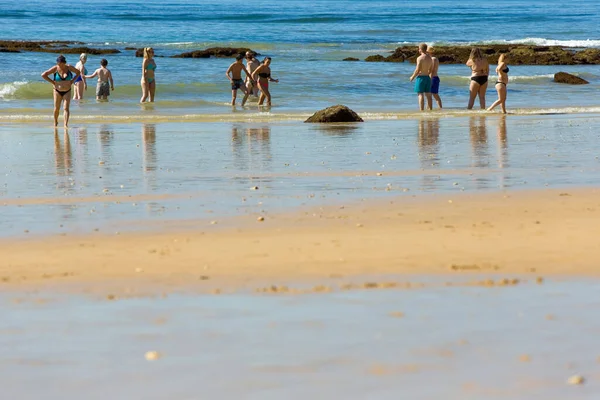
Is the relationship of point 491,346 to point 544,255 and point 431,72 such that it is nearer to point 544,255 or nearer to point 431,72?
point 544,255

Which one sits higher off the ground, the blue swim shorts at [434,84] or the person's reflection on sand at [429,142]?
the blue swim shorts at [434,84]

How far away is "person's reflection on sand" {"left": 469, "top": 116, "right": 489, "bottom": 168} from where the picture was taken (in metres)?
12.4

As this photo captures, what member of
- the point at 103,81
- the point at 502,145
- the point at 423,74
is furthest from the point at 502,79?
the point at 103,81

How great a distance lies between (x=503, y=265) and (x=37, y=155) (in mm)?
8666

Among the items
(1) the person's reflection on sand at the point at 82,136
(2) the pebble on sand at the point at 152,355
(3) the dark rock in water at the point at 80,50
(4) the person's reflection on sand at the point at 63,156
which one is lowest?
(2) the pebble on sand at the point at 152,355

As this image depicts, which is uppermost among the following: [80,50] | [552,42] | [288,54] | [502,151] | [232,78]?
[80,50]

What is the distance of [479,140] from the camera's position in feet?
49.7

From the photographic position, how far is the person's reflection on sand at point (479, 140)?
487 inches

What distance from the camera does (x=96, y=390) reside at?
13.0 ft

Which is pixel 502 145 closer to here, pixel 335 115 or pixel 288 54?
pixel 335 115

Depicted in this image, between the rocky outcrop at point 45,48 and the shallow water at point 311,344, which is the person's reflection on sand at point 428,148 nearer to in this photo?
the shallow water at point 311,344

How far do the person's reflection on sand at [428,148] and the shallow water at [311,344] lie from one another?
4.92m

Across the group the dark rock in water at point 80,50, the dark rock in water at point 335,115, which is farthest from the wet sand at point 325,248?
the dark rock in water at point 80,50

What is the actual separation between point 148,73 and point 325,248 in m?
18.5
